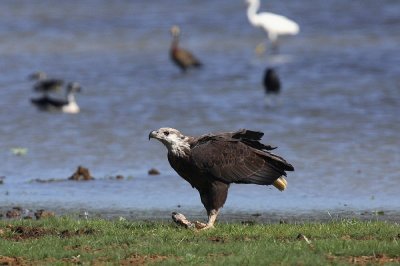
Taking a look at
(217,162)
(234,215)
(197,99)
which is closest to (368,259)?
(217,162)

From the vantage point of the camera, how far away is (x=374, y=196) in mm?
14344

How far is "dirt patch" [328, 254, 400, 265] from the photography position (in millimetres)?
8859

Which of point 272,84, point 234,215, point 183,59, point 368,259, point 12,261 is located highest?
point 183,59

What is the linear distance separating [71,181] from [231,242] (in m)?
6.15

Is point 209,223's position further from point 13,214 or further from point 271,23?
point 271,23

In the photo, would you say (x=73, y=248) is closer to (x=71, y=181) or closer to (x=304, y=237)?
(x=304, y=237)

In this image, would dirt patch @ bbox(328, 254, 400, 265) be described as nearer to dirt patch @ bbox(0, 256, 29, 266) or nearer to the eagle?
the eagle

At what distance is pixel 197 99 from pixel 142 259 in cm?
1629

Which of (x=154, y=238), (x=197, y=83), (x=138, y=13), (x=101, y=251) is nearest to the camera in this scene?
(x=101, y=251)

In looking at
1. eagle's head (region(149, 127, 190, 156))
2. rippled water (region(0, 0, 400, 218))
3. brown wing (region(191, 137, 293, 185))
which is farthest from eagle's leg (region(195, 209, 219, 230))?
rippled water (region(0, 0, 400, 218))

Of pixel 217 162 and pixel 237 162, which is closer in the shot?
pixel 217 162

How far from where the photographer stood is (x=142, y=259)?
911cm

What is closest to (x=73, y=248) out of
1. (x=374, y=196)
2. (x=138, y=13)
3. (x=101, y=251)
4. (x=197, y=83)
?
(x=101, y=251)

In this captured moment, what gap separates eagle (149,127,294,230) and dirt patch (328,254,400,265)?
2.28 meters
